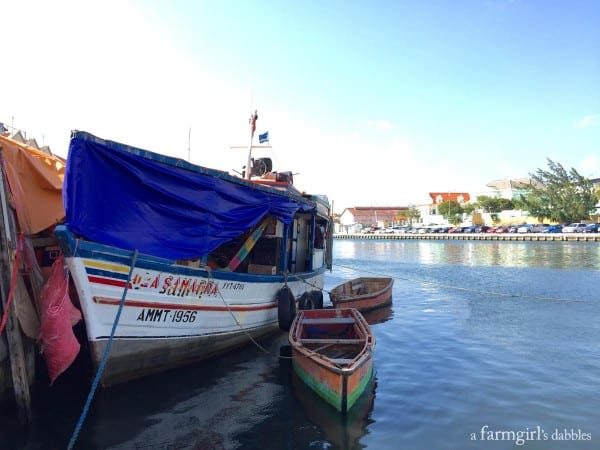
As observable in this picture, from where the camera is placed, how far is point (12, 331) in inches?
239

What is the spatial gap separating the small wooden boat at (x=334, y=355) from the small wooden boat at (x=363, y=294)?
5.44 meters

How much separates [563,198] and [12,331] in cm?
9155

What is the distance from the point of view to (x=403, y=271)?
33688 mm

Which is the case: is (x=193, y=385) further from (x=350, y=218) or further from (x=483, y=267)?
(x=350, y=218)

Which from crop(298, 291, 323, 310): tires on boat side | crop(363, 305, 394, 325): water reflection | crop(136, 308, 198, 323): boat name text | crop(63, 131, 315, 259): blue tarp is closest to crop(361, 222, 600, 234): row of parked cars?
crop(363, 305, 394, 325): water reflection

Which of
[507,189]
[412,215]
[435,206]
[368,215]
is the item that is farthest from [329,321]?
[368,215]

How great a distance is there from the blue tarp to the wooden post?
2.95 ft

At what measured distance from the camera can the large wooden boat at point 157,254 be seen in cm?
632

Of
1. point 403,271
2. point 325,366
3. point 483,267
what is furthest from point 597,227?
point 325,366

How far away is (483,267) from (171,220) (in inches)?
1249

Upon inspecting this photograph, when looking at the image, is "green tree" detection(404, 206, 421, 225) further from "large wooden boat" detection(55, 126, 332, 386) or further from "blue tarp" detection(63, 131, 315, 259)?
"blue tarp" detection(63, 131, 315, 259)

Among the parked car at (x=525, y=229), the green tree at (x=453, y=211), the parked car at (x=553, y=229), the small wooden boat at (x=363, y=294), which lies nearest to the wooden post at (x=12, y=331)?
the small wooden boat at (x=363, y=294)

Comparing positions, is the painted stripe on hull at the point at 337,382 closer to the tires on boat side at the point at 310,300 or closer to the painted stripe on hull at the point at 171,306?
the painted stripe on hull at the point at 171,306

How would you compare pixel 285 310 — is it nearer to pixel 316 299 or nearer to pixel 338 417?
pixel 316 299
